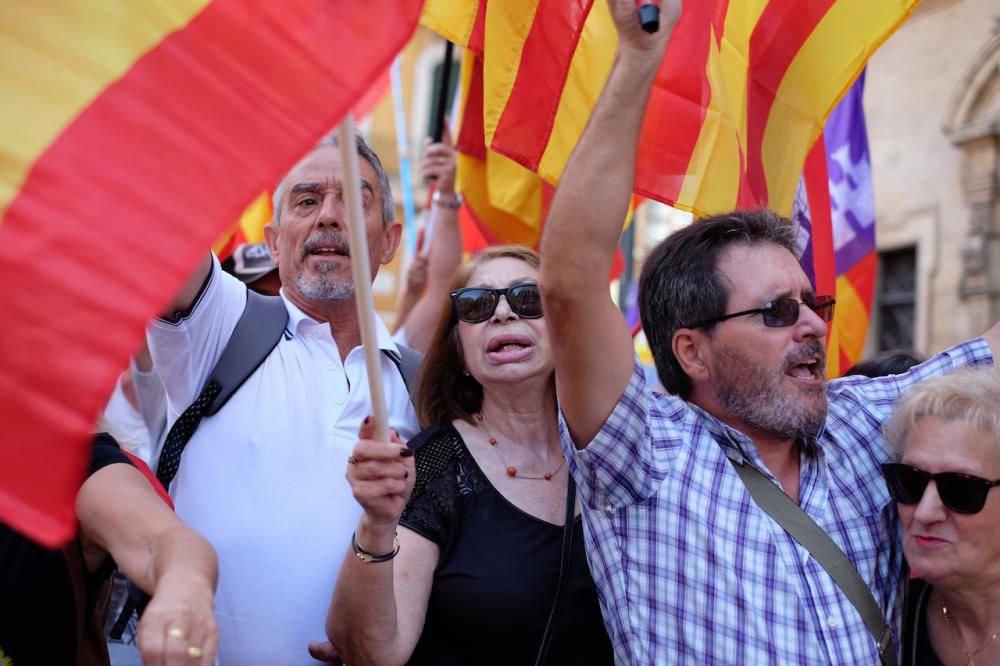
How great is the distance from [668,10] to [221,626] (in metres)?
1.62

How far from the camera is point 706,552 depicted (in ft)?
6.75

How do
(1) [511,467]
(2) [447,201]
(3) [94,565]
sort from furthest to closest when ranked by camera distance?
(2) [447,201] → (1) [511,467] → (3) [94,565]

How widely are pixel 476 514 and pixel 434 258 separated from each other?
2.27 m

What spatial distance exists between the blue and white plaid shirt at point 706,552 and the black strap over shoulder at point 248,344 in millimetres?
863

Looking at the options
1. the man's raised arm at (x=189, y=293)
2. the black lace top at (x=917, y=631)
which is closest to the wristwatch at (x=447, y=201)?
the man's raised arm at (x=189, y=293)

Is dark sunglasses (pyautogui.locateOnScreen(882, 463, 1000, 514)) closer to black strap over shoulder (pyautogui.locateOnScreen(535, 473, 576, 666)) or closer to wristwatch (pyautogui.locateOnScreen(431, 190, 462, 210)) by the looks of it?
black strap over shoulder (pyautogui.locateOnScreen(535, 473, 576, 666))

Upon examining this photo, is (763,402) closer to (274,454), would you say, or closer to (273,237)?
(274,454)

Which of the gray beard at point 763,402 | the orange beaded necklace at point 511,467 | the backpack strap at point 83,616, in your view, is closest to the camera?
the backpack strap at point 83,616

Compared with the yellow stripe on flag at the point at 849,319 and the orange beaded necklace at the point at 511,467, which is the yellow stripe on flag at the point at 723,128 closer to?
the orange beaded necklace at the point at 511,467

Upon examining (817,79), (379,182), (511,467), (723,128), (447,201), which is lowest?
(511,467)

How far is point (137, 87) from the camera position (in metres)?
1.47

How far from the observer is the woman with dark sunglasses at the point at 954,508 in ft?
6.82

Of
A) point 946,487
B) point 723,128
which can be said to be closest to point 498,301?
point 723,128

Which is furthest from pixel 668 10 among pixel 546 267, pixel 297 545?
pixel 297 545
